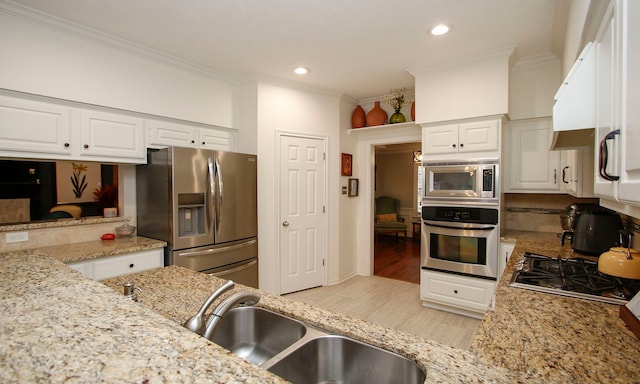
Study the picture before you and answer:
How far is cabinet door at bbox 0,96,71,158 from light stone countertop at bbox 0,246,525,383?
1431mm

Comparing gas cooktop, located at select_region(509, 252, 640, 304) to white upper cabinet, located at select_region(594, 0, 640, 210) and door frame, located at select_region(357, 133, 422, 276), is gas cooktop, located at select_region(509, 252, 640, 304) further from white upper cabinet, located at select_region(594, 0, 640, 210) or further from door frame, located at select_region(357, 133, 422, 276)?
door frame, located at select_region(357, 133, 422, 276)

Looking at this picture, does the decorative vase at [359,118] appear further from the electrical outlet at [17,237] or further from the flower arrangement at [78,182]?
the electrical outlet at [17,237]

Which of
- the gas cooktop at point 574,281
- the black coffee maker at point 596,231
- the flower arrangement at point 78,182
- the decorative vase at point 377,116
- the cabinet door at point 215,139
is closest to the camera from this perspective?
the gas cooktop at point 574,281

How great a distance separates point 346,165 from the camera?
426 centimetres

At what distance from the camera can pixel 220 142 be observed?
347 centimetres

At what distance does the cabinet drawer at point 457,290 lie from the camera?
116 inches

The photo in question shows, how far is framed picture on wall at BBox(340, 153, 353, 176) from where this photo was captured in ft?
13.8

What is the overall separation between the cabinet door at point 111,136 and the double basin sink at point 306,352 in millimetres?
2151

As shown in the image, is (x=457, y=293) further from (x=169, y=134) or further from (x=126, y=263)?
(x=169, y=134)

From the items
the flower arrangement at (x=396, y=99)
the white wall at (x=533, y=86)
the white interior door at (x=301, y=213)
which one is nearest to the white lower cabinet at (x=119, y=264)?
the white interior door at (x=301, y=213)

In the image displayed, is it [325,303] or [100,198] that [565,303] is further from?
[100,198]

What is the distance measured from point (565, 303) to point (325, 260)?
9.50 feet

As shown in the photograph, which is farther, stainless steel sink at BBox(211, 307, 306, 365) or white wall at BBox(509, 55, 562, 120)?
white wall at BBox(509, 55, 562, 120)

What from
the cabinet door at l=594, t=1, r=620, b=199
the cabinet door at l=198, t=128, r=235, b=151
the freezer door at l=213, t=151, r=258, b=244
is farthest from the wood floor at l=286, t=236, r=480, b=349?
the cabinet door at l=594, t=1, r=620, b=199
